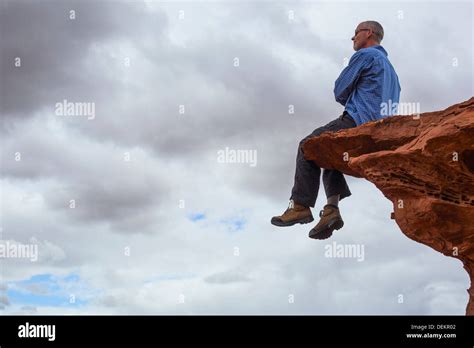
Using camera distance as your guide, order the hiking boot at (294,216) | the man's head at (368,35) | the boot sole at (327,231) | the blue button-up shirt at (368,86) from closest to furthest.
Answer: the hiking boot at (294,216)
the boot sole at (327,231)
the blue button-up shirt at (368,86)
the man's head at (368,35)

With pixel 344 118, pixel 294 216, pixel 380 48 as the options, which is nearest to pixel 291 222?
pixel 294 216

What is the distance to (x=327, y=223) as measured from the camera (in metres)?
10.9

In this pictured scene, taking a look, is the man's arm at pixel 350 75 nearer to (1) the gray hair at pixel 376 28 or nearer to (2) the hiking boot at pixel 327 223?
(1) the gray hair at pixel 376 28

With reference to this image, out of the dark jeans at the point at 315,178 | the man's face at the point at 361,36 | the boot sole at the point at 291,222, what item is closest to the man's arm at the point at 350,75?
the dark jeans at the point at 315,178

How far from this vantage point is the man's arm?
11.2 m

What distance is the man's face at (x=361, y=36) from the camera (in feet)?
38.3

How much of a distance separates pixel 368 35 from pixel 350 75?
93 cm

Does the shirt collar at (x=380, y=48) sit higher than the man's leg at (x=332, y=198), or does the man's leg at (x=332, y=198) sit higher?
the shirt collar at (x=380, y=48)

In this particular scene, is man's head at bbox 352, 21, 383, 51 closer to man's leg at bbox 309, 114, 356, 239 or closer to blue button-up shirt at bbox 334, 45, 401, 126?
blue button-up shirt at bbox 334, 45, 401, 126

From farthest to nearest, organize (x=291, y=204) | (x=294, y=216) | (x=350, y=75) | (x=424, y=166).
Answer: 1. (x=350, y=75)
2. (x=291, y=204)
3. (x=294, y=216)
4. (x=424, y=166)

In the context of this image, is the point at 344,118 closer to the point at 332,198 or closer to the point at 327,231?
the point at 332,198

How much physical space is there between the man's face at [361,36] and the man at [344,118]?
0.26 meters

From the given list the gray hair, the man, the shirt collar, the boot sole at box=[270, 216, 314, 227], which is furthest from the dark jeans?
the gray hair
